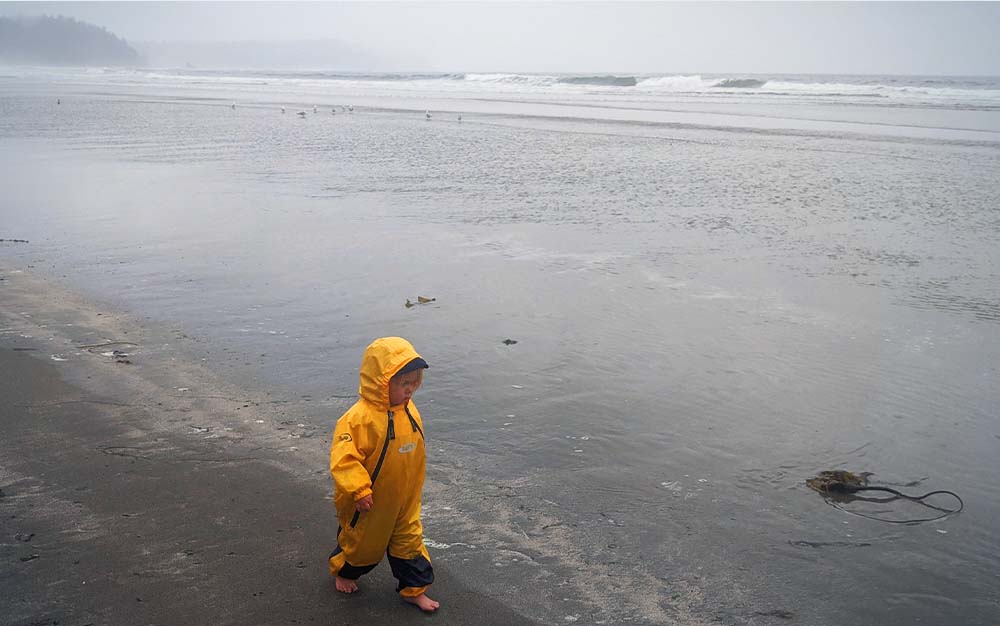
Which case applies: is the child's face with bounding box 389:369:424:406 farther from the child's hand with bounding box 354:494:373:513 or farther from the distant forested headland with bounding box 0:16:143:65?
the distant forested headland with bounding box 0:16:143:65

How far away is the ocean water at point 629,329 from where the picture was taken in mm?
4145

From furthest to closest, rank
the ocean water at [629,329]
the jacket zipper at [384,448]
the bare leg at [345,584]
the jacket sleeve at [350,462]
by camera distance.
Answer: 1. the ocean water at [629,329]
2. the bare leg at [345,584]
3. the jacket zipper at [384,448]
4. the jacket sleeve at [350,462]

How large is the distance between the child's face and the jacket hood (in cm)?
2

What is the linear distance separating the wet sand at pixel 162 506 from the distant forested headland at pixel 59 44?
542 feet

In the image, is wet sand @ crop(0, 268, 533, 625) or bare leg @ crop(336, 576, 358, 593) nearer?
wet sand @ crop(0, 268, 533, 625)

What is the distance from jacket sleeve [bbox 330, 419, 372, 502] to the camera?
3455 millimetres

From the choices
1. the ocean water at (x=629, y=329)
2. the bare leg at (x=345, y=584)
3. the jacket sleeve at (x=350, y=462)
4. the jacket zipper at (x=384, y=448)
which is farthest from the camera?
the ocean water at (x=629, y=329)

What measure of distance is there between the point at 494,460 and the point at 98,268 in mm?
5940

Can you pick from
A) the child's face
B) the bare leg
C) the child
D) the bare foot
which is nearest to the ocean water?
the bare foot

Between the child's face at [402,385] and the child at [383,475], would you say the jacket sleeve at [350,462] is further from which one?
the child's face at [402,385]

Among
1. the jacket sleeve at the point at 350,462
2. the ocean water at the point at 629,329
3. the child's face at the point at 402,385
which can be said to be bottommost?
the ocean water at the point at 629,329

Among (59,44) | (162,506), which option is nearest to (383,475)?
(162,506)

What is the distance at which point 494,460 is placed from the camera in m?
5.09

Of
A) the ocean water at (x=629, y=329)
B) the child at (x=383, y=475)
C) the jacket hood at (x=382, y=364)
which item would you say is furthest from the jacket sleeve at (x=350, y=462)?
the ocean water at (x=629, y=329)
